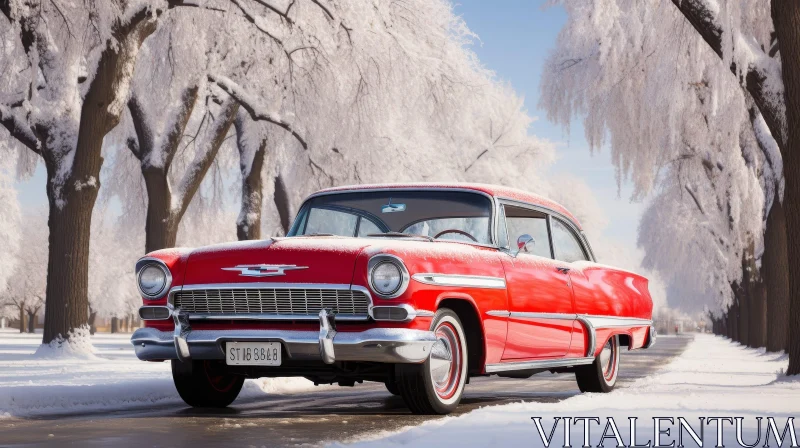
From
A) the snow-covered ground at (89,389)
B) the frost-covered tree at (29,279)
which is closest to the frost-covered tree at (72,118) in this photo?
the snow-covered ground at (89,389)

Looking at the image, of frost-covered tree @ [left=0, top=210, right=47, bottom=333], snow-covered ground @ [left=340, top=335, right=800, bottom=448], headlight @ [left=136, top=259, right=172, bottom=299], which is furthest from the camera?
frost-covered tree @ [left=0, top=210, right=47, bottom=333]

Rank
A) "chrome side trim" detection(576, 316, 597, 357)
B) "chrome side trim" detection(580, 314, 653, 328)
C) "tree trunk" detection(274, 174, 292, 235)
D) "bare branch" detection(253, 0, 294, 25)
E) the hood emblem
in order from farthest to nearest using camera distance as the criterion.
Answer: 1. "tree trunk" detection(274, 174, 292, 235)
2. "bare branch" detection(253, 0, 294, 25)
3. "chrome side trim" detection(580, 314, 653, 328)
4. "chrome side trim" detection(576, 316, 597, 357)
5. the hood emblem

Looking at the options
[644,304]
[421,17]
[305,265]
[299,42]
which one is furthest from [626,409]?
[421,17]

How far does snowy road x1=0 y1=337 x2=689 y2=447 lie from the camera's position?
6.84 metres

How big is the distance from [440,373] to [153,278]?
2.26 m

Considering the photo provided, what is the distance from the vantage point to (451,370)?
840 cm

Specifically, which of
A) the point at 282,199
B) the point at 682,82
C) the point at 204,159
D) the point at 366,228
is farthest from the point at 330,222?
the point at 282,199

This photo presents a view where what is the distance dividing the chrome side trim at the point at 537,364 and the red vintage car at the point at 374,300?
2 cm

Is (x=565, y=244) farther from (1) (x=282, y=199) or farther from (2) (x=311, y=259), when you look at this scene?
(1) (x=282, y=199)

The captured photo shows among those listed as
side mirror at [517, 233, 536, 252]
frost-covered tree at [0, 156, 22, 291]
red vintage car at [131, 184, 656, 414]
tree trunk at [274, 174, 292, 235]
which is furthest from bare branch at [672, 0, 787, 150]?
frost-covered tree at [0, 156, 22, 291]

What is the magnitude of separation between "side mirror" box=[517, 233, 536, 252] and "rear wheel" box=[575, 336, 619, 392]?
92.4 inches

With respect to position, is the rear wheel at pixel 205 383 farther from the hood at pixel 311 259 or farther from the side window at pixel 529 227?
the side window at pixel 529 227

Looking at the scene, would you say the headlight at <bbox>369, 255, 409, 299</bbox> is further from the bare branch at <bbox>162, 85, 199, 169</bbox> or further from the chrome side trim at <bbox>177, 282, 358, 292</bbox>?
the bare branch at <bbox>162, 85, 199, 169</bbox>

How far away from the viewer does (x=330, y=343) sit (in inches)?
298
